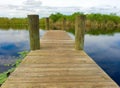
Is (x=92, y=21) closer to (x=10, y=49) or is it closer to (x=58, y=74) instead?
(x=10, y=49)

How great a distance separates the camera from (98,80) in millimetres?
3877

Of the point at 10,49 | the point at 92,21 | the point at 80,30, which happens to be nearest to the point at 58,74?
the point at 80,30

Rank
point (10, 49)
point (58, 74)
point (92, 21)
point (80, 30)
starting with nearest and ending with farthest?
point (58, 74) → point (80, 30) → point (10, 49) → point (92, 21)

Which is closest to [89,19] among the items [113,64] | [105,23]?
[105,23]

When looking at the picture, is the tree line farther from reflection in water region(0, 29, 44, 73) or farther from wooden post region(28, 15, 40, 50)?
wooden post region(28, 15, 40, 50)

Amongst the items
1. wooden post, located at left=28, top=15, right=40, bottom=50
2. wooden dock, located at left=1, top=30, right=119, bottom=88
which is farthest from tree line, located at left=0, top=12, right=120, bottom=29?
wooden dock, located at left=1, top=30, right=119, bottom=88

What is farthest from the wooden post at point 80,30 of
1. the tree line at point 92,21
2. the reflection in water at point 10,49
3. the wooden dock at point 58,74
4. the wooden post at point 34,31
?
the tree line at point 92,21

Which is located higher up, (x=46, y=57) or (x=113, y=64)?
(x=46, y=57)

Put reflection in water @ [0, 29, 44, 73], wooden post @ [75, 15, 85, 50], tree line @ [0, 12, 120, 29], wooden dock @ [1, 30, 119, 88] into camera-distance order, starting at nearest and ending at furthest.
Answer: wooden dock @ [1, 30, 119, 88], wooden post @ [75, 15, 85, 50], reflection in water @ [0, 29, 44, 73], tree line @ [0, 12, 120, 29]

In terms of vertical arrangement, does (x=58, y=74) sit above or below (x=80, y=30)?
below

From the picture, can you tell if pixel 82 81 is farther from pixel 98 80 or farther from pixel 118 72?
pixel 118 72

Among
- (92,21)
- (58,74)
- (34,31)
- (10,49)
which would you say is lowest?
(10,49)

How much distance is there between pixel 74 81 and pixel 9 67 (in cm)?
660

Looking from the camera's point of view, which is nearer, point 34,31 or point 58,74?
point 58,74
